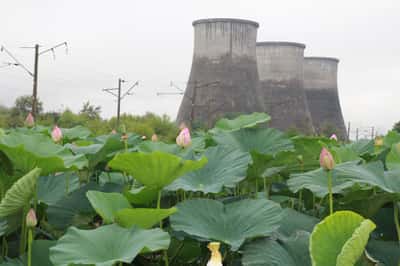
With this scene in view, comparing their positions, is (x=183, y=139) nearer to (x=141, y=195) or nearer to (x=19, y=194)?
(x=141, y=195)

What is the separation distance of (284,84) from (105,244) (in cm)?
1854

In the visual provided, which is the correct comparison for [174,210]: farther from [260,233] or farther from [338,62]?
[338,62]

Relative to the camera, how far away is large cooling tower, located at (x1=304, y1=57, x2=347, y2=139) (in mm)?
20406

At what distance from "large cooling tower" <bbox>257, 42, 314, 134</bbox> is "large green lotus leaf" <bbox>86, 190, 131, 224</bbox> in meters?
17.4

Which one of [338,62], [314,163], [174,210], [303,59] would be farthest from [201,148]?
[338,62]

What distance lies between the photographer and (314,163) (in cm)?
95

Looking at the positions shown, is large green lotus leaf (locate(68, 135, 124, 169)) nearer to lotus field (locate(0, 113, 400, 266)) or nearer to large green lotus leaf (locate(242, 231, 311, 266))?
lotus field (locate(0, 113, 400, 266))

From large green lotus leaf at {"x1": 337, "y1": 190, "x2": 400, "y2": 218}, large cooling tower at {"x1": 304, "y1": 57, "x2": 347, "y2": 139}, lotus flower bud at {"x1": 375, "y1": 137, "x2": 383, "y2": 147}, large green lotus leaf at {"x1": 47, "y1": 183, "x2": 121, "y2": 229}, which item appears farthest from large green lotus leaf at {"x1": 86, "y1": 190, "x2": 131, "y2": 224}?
large cooling tower at {"x1": 304, "y1": 57, "x2": 347, "y2": 139}

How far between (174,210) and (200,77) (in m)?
15.8

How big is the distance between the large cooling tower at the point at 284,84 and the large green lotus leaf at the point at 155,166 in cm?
1742

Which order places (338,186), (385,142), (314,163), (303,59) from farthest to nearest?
1. (303,59)
2. (385,142)
3. (314,163)
4. (338,186)

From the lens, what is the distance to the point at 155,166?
2.13 feet

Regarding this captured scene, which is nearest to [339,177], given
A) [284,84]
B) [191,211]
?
[191,211]

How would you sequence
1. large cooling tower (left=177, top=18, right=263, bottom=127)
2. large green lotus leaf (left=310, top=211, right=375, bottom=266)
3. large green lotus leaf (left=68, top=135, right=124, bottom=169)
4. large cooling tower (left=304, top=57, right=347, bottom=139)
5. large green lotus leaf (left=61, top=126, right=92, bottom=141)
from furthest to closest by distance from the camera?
large cooling tower (left=304, top=57, right=347, bottom=139) < large cooling tower (left=177, top=18, right=263, bottom=127) < large green lotus leaf (left=61, top=126, right=92, bottom=141) < large green lotus leaf (left=68, top=135, right=124, bottom=169) < large green lotus leaf (left=310, top=211, right=375, bottom=266)
